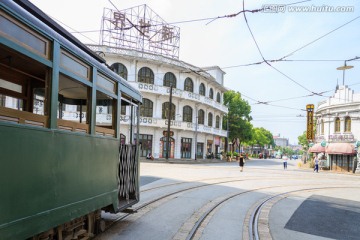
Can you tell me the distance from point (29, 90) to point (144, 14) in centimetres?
3378

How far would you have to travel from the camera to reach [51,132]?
377 cm

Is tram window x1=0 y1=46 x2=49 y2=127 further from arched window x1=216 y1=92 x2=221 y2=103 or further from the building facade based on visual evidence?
arched window x1=216 y1=92 x2=221 y2=103

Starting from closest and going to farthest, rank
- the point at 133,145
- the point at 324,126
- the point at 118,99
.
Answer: the point at 118,99, the point at 133,145, the point at 324,126

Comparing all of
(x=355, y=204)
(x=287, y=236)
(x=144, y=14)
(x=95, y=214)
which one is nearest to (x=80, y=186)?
(x=95, y=214)

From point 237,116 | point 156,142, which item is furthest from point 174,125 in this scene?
point 237,116

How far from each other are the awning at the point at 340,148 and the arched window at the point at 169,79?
19.7 m

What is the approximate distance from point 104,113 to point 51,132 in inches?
66.2

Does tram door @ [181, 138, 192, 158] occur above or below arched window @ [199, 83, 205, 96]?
below

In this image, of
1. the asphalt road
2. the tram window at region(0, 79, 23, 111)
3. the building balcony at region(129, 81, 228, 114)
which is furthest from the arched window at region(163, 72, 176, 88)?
the tram window at region(0, 79, 23, 111)

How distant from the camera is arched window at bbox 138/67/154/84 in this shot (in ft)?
128

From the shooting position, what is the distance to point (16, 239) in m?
3.19

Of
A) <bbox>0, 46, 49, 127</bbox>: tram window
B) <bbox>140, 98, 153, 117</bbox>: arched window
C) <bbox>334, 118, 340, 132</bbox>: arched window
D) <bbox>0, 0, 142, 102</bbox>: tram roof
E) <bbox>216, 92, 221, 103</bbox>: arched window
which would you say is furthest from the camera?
<bbox>216, 92, 221, 103</bbox>: arched window

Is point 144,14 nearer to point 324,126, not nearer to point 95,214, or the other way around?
point 324,126

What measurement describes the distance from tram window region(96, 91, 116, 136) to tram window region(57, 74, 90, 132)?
239 mm
